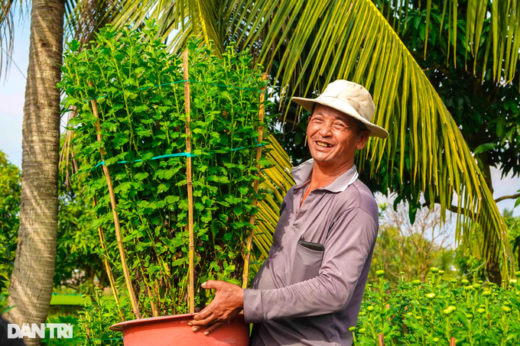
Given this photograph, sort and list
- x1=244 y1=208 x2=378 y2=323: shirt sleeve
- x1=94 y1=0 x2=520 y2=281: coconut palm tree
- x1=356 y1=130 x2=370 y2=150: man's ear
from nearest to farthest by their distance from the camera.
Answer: x1=244 y1=208 x2=378 y2=323: shirt sleeve → x1=356 y1=130 x2=370 y2=150: man's ear → x1=94 y1=0 x2=520 y2=281: coconut palm tree

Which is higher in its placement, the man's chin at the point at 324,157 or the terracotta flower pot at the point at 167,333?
the man's chin at the point at 324,157

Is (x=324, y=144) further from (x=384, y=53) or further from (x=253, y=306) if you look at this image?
(x=384, y=53)

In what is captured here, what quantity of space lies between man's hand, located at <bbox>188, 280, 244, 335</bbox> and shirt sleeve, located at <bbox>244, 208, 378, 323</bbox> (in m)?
0.03

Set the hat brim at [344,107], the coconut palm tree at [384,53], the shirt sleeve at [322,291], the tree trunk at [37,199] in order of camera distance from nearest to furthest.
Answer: the shirt sleeve at [322,291] < the hat brim at [344,107] < the tree trunk at [37,199] < the coconut palm tree at [384,53]

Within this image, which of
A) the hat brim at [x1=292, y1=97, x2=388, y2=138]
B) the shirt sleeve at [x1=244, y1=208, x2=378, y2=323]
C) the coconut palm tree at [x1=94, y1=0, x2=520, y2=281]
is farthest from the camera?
the coconut palm tree at [x1=94, y1=0, x2=520, y2=281]

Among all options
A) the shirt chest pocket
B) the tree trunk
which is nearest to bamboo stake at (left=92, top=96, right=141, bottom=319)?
the shirt chest pocket

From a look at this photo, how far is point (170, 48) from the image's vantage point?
15.2 feet

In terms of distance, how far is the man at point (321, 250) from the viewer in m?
1.67

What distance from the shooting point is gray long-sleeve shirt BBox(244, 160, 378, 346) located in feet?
5.48

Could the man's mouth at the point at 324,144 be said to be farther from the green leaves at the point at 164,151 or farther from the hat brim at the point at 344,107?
the green leaves at the point at 164,151

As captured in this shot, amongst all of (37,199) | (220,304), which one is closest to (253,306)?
(220,304)

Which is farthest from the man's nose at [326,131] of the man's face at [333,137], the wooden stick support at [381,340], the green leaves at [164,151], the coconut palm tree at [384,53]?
the coconut palm tree at [384,53]

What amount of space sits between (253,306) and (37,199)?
2.49 meters

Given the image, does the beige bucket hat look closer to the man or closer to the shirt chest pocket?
the man
